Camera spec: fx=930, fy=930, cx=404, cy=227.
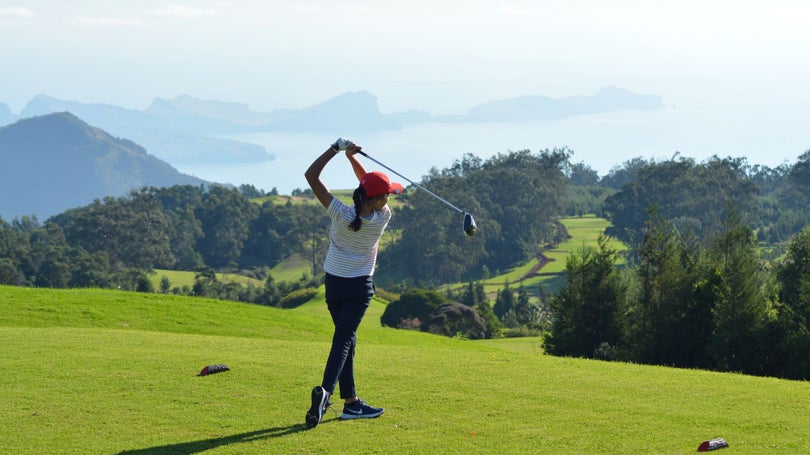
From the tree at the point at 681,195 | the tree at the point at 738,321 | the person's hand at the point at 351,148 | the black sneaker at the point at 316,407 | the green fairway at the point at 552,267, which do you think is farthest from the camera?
the tree at the point at 681,195

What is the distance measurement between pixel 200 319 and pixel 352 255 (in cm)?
1618

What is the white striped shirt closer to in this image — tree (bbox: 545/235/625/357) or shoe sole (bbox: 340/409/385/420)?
shoe sole (bbox: 340/409/385/420)

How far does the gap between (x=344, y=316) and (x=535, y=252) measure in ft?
392

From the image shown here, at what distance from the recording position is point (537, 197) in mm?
132000

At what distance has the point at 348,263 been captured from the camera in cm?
938

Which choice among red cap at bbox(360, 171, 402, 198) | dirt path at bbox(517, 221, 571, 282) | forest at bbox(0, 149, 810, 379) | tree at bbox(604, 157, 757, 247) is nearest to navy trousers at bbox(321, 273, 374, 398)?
red cap at bbox(360, 171, 402, 198)

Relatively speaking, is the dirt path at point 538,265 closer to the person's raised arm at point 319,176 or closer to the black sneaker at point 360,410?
the black sneaker at point 360,410

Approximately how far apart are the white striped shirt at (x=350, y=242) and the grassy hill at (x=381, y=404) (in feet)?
5.08

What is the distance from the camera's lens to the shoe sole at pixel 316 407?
354 inches

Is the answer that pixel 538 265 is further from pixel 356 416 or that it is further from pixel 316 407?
pixel 316 407

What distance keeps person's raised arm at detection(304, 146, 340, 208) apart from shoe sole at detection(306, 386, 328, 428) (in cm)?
185

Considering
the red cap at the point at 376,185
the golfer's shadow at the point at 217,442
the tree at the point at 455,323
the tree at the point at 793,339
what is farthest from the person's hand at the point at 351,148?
the tree at the point at 455,323

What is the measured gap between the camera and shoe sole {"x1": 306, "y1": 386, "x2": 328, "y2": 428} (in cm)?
900

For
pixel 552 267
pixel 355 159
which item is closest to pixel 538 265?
pixel 552 267
